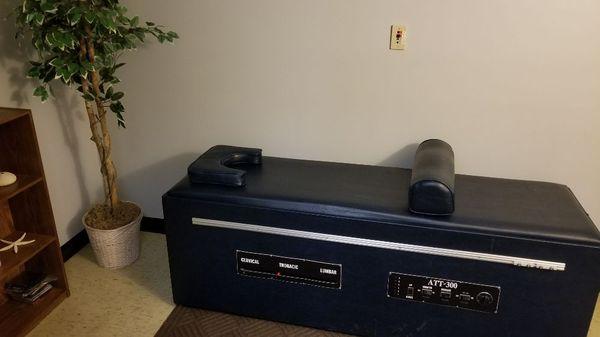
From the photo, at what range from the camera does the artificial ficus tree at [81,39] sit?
6.00ft

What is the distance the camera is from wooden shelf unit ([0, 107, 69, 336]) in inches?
76.1

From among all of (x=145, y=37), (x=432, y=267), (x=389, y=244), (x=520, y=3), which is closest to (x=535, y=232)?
(x=432, y=267)

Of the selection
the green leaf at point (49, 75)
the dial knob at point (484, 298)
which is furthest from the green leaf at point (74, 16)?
the dial knob at point (484, 298)

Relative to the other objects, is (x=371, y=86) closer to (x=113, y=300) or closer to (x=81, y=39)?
(x=81, y=39)

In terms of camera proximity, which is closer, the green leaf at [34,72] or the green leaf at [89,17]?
the green leaf at [89,17]

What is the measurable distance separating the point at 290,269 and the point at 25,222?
121 cm

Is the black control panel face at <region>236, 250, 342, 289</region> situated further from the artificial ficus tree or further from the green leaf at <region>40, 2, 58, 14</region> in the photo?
the green leaf at <region>40, 2, 58, 14</region>

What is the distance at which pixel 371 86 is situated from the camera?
2.16 meters

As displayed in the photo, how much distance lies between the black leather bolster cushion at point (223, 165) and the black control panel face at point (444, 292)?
73 centimetres

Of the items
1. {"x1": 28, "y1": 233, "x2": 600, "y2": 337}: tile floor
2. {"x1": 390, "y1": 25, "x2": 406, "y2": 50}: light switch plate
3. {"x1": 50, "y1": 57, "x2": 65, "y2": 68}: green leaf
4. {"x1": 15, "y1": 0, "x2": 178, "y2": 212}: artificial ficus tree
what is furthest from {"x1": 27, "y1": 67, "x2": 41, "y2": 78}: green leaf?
{"x1": 390, "y1": 25, "x2": 406, "y2": 50}: light switch plate

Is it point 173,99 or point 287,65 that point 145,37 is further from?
point 287,65

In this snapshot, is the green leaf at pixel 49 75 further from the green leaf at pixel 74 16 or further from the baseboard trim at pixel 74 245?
the baseboard trim at pixel 74 245

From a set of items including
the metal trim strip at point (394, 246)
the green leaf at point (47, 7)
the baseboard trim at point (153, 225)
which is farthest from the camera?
the baseboard trim at point (153, 225)

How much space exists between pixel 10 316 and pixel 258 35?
1.62m
